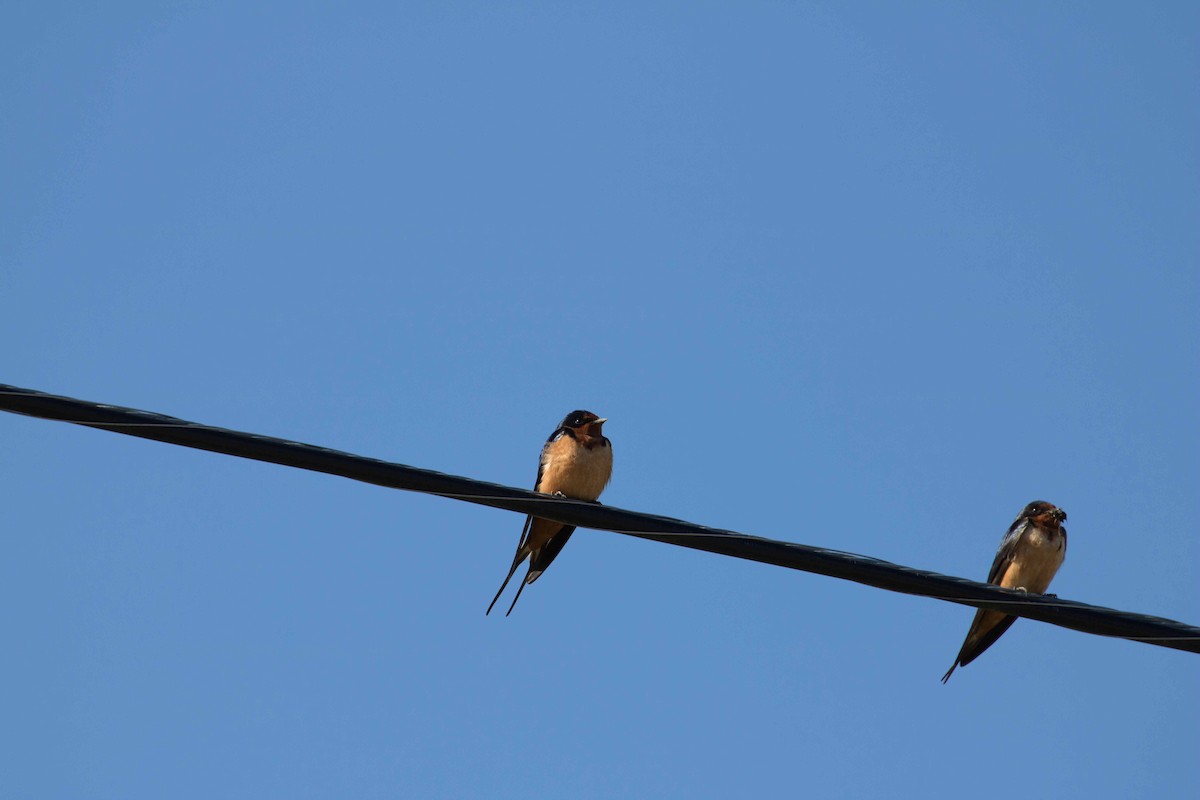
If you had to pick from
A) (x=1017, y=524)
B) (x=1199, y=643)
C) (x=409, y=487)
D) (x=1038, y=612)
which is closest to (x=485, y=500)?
(x=409, y=487)

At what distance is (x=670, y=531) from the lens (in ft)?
18.0

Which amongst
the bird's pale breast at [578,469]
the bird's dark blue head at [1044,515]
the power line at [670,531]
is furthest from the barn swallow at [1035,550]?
the power line at [670,531]

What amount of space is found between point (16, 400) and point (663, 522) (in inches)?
88.7

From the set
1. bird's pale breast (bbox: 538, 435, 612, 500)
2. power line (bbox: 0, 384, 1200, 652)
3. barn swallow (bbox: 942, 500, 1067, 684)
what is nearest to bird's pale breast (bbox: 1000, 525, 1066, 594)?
barn swallow (bbox: 942, 500, 1067, 684)

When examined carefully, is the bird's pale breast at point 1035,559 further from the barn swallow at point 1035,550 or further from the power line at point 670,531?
the power line at point 670,531

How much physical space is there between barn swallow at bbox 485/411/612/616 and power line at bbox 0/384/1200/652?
3.62m

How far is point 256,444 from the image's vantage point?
16.4 ft

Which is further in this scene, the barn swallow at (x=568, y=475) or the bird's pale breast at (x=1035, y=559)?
the bird's pale breast at (x=1035, y=559)

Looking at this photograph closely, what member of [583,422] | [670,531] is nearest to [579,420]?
[583,422]

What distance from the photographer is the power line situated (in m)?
5.00

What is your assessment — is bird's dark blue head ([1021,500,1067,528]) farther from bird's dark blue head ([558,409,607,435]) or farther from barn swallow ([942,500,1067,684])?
bird's dark blue head ([558,409,607,435])

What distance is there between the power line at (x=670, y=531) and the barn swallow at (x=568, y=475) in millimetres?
3621

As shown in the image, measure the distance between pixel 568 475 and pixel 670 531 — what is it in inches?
158

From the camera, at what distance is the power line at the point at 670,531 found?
5.00 meters
